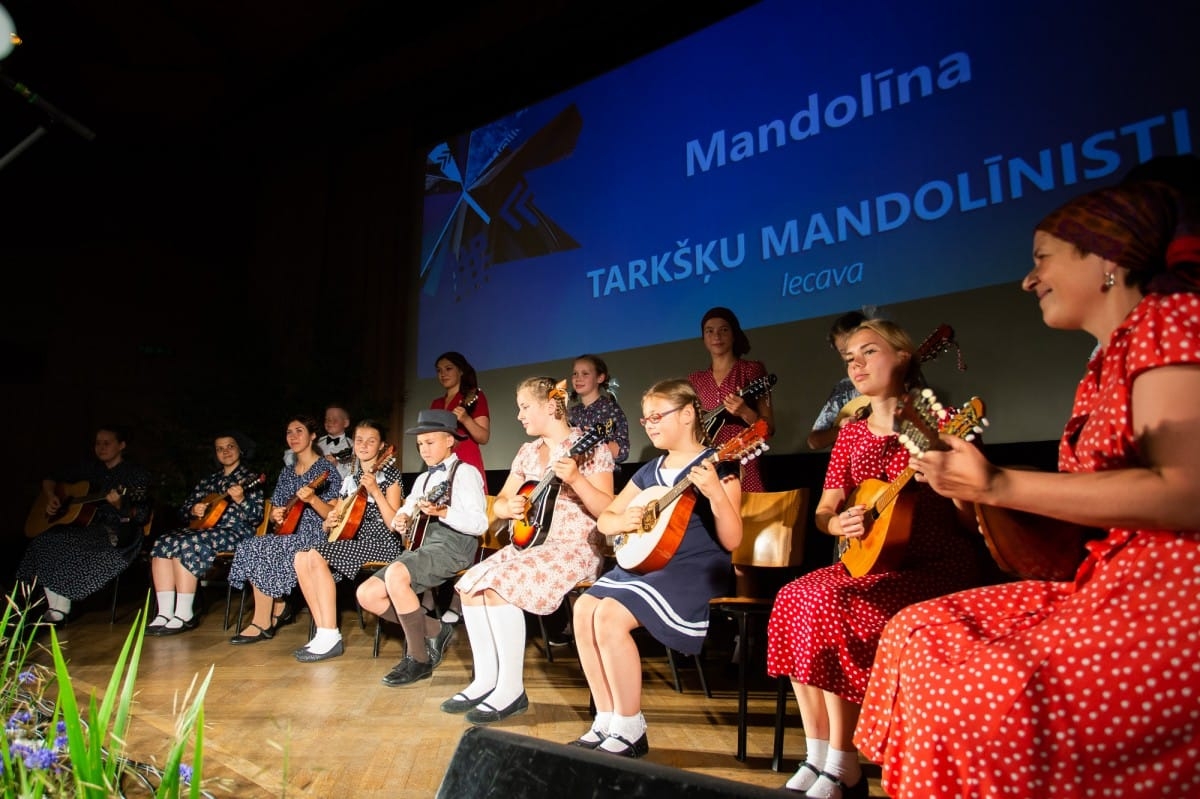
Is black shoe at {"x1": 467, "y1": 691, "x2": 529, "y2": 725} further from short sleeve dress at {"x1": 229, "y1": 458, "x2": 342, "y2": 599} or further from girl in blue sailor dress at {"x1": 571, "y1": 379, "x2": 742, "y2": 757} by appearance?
short sleeve dress at {"x1": 229, "y1": 458, "x2": 342, "y2": 599}

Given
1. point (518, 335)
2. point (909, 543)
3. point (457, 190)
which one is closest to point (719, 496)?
point (909, 543)

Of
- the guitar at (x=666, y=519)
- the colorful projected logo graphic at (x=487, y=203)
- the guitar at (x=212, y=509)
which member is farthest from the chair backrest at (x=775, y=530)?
the guitar at (x=212, y=509)

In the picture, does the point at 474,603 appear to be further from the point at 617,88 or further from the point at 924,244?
the point at 617,88

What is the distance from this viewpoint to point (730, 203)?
4582 millimetres

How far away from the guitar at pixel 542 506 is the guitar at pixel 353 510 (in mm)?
1359

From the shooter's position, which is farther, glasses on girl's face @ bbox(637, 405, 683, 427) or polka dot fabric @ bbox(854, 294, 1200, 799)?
glasses on girl's face @ bbox(637, 405, 683, 427)

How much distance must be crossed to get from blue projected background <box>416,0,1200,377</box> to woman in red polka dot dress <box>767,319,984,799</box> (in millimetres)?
1811

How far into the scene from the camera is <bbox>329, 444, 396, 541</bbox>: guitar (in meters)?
4.16

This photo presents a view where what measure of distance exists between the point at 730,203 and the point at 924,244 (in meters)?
1.24

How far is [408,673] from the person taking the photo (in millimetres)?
3359

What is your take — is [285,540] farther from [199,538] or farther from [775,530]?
[775,530]

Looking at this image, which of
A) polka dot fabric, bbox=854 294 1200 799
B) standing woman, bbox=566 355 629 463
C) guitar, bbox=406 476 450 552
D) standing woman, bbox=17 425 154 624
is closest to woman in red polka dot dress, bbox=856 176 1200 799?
polka dot fabric, bbox=854 294 1200 799

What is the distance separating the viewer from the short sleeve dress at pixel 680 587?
2.40 metres

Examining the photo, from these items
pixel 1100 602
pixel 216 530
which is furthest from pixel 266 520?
pixel 1100 602
